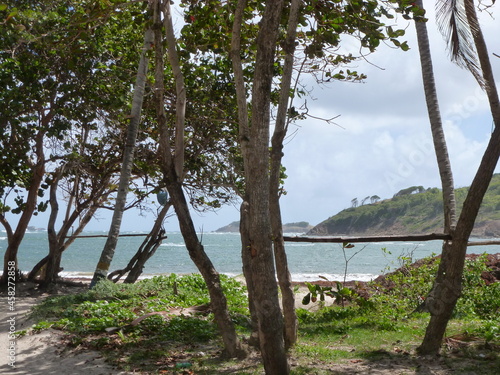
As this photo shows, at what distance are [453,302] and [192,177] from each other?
24.8ft

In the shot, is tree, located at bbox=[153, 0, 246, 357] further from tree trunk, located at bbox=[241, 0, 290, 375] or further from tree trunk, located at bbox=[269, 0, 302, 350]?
tree trunk, located at bbox=[241, 0, 290, 375]

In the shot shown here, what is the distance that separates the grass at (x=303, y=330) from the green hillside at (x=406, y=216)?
4902cm

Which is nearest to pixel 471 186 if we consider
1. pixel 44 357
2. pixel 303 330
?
pixel 303 330

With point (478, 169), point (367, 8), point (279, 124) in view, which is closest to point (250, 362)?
point (279, 124)

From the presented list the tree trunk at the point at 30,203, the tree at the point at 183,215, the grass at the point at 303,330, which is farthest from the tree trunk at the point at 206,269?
the tree trunk at the point at 30,203

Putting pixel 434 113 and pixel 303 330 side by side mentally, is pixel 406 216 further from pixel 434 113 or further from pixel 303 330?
pixel 303 330

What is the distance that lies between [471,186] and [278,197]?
213 centimetres

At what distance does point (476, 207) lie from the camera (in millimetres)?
5246

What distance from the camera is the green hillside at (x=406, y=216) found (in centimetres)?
5991

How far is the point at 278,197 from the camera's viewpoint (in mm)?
6191

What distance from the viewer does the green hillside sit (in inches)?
2359

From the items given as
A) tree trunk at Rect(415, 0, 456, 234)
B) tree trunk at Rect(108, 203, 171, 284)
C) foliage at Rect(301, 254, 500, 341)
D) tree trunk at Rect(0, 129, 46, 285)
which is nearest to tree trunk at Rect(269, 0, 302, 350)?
foliage at Rect(301, 254, 500, 341)

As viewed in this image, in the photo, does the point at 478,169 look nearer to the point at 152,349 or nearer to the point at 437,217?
the point at 152,349

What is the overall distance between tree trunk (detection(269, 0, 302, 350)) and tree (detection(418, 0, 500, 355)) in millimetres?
1519
